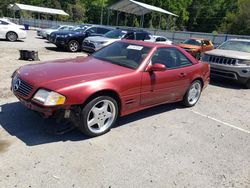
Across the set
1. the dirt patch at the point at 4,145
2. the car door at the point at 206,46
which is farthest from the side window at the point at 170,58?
the car door at the point at 206,46

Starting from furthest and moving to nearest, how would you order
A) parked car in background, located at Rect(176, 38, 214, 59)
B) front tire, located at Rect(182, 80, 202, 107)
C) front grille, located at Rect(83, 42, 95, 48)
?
1. parked car in background, located at Rect(176, 38, 214, 59)
2. front grille, located at Rect(83, 42, 95, 48)
3. front tire, located at Rect(182, 80, 202, 107)

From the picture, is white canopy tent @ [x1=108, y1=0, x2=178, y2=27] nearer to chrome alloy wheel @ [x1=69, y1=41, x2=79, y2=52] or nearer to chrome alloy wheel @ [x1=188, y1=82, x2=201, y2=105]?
chrome alloy wheel @ [x1=69, y1=41, x2=79, y2=52]

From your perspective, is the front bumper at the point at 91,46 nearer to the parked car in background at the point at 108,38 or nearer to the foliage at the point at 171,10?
the parked car in background at the point at 108,38

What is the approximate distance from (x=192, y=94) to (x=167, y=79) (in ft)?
4.60

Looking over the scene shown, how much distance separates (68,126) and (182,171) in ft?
6.62

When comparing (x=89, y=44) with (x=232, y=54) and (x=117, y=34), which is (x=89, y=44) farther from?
(x=232, y=54)

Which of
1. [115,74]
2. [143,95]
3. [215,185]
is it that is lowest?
[215,185]

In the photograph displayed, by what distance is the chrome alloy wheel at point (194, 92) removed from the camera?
238 inches

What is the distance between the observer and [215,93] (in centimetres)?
→ 785

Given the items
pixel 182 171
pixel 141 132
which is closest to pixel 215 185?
pixel 182 171

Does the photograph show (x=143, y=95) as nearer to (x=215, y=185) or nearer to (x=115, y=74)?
(x=115, y=74)

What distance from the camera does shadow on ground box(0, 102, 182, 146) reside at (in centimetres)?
394

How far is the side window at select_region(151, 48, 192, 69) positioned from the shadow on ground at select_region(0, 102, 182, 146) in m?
1.21

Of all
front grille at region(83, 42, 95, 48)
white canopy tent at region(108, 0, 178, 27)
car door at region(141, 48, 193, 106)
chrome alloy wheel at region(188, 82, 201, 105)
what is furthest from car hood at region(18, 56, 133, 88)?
white canopy tent at region(108, 0, 178, 27)
